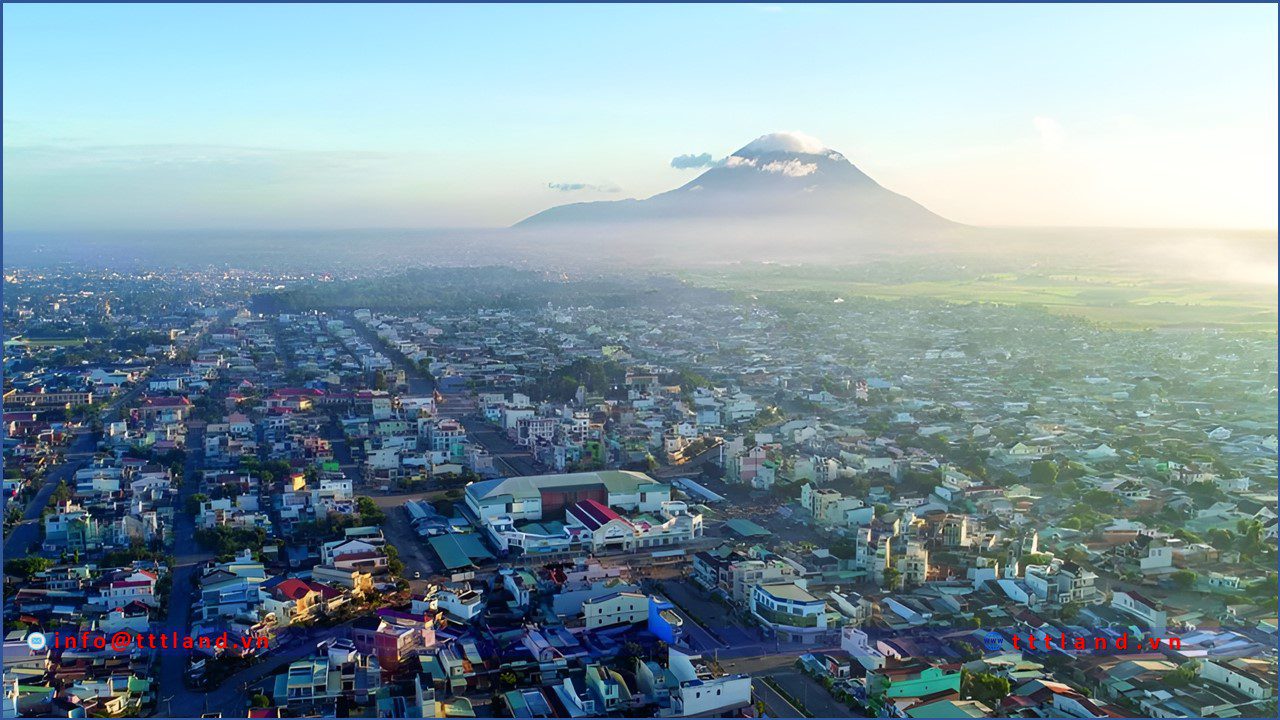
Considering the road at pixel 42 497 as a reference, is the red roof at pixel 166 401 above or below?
above

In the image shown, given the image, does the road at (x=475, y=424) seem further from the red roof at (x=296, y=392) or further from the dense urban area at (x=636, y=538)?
the red roof at (x=296, y=392)

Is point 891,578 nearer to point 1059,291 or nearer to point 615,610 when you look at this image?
point 615,610

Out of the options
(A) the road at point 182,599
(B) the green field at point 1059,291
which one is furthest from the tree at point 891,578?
(B) the green field at point 1059,291

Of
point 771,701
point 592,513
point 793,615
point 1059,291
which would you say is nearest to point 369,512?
point 592,513

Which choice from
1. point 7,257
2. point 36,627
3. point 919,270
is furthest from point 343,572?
point 7,257

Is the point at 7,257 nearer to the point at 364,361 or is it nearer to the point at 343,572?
the point at 364,361

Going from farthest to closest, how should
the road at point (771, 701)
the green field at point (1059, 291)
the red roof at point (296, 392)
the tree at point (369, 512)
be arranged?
the green field at point (1059, 291)
the red roof at point (296, 392)
the tree at point (369, 512)
the road at point (771, 701)

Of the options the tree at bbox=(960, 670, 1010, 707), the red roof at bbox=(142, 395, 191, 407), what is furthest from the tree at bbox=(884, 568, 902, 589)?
the red roof at bbox=(142, 395, 191, 407)

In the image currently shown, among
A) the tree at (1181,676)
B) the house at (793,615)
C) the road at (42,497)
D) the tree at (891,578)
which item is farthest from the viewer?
the road at (42,497)
